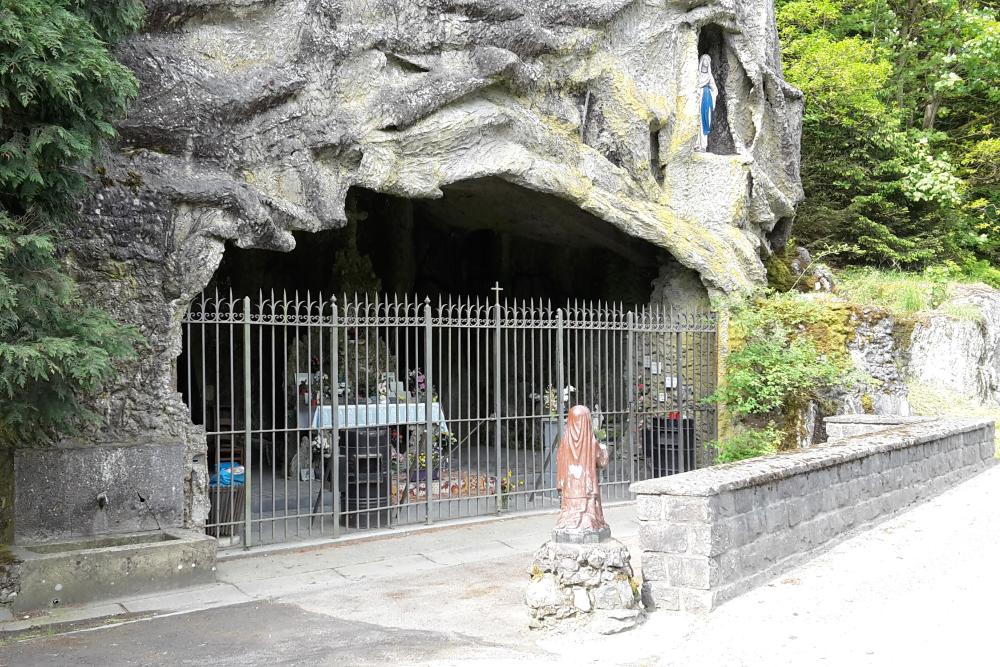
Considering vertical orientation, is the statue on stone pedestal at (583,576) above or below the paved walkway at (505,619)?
above

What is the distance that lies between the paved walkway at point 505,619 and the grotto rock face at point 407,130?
1683 mm

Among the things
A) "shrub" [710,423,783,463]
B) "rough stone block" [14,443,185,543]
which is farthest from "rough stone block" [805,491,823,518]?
"rough stone block" [14,443,185,543]

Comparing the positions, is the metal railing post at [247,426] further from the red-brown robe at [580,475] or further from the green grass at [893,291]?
the green grass at [893,291]

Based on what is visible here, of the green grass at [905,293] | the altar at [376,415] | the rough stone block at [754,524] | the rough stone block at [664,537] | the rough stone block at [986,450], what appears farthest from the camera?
the green grass at [905,293]

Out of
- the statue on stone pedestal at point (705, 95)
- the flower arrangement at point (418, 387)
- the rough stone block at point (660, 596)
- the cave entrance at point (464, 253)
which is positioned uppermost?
the statue on stone pedestal at point (705, 95)

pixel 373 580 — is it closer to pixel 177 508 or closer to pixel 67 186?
pixel 177 508

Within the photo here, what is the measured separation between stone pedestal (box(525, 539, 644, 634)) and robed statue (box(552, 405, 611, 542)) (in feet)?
0.52

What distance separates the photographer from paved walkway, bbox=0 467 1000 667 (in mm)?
5102

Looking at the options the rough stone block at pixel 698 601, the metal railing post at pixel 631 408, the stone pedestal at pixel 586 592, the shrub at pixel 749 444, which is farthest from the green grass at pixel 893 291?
the stone pedestal at pixel 586 592

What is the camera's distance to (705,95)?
13109mm

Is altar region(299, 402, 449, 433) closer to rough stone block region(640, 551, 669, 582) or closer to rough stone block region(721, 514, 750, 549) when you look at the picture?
rough stone block region(640, 551, 669, 582)

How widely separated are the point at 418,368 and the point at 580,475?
713 cm

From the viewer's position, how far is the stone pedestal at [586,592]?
5480 millimetres

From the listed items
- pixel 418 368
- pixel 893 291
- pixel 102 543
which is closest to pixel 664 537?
pixel 102 543
